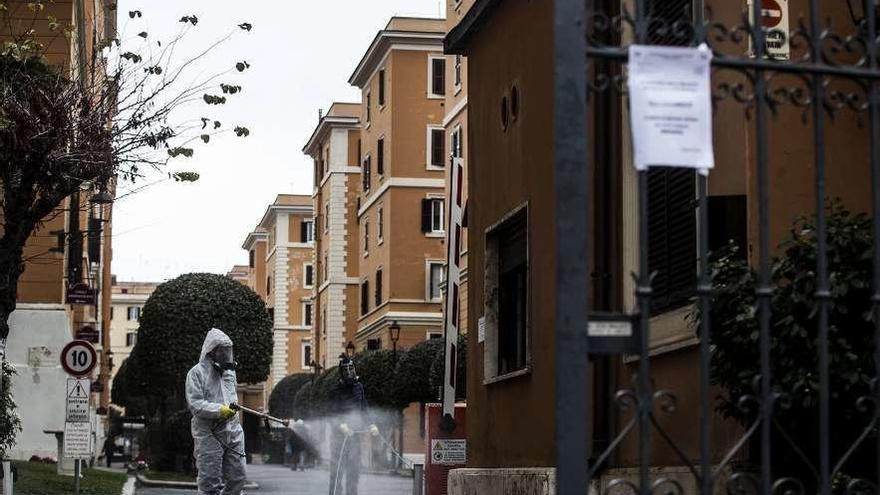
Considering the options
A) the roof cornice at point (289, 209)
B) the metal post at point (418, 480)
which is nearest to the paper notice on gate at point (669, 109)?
the metal post at point (418, 480)

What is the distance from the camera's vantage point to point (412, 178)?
6619 cm

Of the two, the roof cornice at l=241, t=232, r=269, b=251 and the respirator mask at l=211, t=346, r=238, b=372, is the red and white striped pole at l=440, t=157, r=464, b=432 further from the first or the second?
the roof cornice at l=241, t=232, r=269, b=251

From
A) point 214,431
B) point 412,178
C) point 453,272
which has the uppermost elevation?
point 412,178

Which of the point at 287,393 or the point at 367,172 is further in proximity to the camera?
the point at 287,393

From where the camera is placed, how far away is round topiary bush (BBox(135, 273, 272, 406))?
40.9 metres

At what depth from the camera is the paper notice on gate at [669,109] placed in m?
5.96

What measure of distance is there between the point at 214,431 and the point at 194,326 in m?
25.2

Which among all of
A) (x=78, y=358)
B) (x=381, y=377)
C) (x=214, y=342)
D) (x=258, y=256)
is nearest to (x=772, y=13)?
(x=214, y=342)

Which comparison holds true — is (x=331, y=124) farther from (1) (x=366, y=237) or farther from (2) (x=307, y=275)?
(2) (x=307, y=275)

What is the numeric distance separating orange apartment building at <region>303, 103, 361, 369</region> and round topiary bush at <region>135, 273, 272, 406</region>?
34.8 m

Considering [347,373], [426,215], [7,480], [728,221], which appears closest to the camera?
[728,221]

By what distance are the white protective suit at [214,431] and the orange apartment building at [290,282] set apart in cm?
8144

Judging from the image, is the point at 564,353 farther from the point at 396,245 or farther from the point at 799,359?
the point at 396,245

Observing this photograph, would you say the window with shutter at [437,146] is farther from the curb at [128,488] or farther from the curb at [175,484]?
the curb at [128,488]
